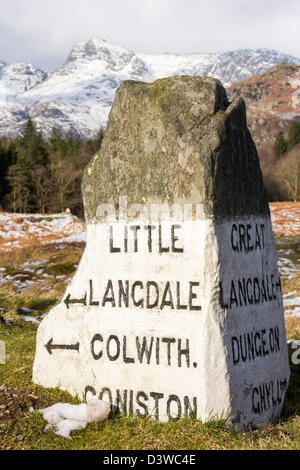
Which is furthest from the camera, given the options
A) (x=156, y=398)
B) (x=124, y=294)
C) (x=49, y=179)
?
(x=49, y=179)

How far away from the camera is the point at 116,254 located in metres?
4.98

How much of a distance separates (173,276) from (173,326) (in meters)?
0.46

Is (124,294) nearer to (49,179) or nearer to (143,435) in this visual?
(143,435)

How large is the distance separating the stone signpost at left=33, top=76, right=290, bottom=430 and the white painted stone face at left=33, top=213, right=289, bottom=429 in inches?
0.4

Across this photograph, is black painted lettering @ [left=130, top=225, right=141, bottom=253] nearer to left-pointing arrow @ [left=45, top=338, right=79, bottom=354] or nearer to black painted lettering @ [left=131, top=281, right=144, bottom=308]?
black painted lettering @ [left=131, top=281, right=144, bottom=308]

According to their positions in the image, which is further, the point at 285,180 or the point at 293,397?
the point at 285,180

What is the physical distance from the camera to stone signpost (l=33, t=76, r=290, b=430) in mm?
4480

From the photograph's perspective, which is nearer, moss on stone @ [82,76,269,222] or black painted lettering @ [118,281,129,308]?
moss on stone @ [82,76,269,222]

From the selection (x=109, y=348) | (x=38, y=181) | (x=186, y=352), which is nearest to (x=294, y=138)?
(x=38, y=181)

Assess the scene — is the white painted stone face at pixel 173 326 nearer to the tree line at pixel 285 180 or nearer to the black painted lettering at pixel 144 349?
the black painted lettering at pixel 144 349

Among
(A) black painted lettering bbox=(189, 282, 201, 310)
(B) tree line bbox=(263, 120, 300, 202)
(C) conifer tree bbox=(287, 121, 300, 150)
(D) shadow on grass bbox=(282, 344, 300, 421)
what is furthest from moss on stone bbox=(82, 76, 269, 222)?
(C) conifer tree bbox=(287, 121, 300, 150)

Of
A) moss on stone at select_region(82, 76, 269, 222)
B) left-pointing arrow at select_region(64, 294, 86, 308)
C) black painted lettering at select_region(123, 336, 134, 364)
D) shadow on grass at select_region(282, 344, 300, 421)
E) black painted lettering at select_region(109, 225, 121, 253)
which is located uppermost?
moss on stone at select_region(82, 76, 269, 222)

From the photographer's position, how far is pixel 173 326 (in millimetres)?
4570
